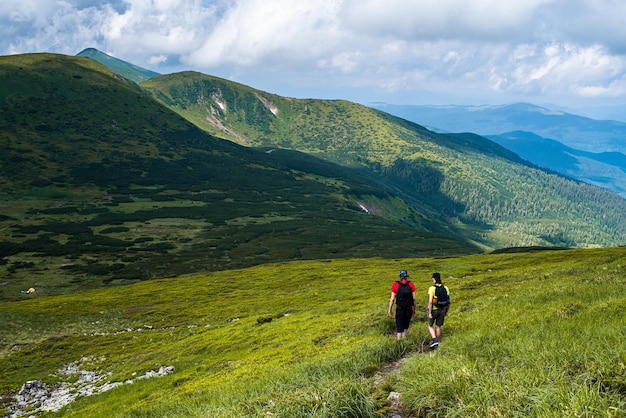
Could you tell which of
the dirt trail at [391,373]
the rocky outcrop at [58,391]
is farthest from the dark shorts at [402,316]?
the rocky outcrop at [58,391]

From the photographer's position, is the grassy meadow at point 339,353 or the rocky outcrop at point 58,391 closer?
the grassy meadow at point 339,353

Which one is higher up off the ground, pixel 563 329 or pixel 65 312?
pixel 563 329

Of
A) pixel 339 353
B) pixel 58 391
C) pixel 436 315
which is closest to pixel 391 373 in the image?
pixel 436 315

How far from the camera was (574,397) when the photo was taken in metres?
8.40

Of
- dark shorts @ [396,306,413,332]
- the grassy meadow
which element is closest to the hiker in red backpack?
dark shorts @ [396,306,413,332]

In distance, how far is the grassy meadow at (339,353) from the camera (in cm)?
1072

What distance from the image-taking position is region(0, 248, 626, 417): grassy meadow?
35.2 ft

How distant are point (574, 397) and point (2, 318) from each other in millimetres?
84713

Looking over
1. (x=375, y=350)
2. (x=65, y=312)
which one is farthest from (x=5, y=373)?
(x=375, y=350)

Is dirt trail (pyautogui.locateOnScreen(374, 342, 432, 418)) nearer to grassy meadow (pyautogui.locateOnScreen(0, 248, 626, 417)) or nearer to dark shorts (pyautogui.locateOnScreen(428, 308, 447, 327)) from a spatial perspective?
grassy meadow (pyautogui.locateOnScreen(0, 248, 626, 417))

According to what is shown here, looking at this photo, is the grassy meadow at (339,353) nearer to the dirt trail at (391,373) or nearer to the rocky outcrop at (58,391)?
the dirt trail at (391,373)

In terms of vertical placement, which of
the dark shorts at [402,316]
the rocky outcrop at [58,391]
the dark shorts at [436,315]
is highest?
the dark shorts at [436,315]

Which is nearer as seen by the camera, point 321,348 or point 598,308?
point 598,308

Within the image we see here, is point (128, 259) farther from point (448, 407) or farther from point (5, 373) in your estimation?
point (448, 407)
